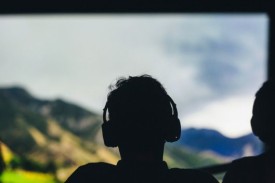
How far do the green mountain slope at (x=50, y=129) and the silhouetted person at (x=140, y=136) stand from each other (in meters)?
6.82

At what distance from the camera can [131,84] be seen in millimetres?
1032

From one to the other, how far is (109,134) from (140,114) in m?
0.10

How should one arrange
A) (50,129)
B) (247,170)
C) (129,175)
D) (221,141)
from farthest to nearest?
(50,129) → (221,141) → (247,170) → (129,175)

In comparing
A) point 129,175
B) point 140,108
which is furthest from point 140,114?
point 129,175

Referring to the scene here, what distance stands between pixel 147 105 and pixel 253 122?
1.42 ft

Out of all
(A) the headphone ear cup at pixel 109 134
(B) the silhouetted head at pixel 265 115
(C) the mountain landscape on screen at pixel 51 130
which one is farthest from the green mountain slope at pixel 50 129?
(A) the headphone ear cup at pixel 109 134

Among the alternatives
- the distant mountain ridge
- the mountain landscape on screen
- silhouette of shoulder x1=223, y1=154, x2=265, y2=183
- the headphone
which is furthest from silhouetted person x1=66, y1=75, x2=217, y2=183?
the mountain landscape on screen

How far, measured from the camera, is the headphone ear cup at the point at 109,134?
39.8 inches

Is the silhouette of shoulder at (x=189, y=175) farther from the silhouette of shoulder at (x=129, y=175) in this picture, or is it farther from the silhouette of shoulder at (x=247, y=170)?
the silhouette of shoulder at (x=247, y=170)

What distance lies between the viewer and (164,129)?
984 mm
